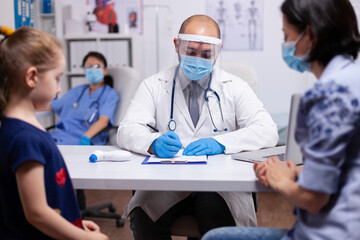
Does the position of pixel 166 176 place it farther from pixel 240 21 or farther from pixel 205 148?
pixel 240 21

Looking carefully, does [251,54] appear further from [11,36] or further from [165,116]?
[11,36]

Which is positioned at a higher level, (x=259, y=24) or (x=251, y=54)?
(x=259, y=24)

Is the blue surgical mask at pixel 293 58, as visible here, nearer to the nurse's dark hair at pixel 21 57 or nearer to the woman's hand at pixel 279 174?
the woman's hand at pixel 279 174

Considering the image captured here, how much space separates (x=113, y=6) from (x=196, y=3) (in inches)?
30.6

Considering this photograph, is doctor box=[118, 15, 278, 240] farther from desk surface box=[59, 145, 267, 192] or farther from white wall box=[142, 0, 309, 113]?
white wall box=[142, 0, 309, 113]

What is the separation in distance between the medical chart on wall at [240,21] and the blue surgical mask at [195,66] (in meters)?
2.14

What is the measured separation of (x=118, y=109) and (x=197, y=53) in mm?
1149

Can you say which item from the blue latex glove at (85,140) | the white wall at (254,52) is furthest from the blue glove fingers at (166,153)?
the white wall at (254,52)

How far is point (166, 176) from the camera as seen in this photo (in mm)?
1124

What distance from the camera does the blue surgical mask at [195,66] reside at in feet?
5.48

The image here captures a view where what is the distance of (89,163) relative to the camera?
4.31ft

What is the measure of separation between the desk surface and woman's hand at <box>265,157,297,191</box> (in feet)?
0.24

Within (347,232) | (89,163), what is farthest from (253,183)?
(89,163)

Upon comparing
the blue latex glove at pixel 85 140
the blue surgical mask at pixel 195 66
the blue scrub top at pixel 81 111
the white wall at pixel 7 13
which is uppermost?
the white wall at pixel 7 13
